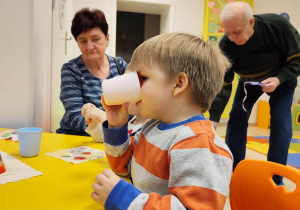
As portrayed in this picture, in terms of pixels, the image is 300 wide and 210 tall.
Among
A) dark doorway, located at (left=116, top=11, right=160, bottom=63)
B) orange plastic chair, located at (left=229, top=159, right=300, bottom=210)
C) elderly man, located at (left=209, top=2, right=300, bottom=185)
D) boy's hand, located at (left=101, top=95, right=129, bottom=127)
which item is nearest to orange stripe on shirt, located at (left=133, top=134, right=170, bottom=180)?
boy's hand, located at (left=101, top=95, right=129, bottom=127)

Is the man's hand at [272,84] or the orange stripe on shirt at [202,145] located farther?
the man's hand at [272,84]

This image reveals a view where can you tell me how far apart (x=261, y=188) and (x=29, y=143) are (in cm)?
69

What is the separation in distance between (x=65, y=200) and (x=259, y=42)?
1762 millimetres

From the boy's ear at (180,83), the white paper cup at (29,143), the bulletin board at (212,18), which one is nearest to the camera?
the boy's ear at (180,83)

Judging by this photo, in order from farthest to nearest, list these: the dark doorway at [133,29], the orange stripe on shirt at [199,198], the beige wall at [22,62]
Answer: the dark doorway at [133,29]
the beige wall at [22,62]
the orange stripe on shirt at [199,198]

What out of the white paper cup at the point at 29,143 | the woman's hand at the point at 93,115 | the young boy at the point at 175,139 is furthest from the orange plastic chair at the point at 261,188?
the white paper cup at the point at 29,143

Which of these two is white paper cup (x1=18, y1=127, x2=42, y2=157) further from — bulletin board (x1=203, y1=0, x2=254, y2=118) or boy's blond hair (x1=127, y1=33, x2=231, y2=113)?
bulletin board (x1=203, y1=0, x2=254, y2=118)

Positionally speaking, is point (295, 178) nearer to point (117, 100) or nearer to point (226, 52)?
point (117, 100)

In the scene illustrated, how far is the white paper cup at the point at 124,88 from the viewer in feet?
2.01

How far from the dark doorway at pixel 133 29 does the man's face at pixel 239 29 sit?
5.53 m

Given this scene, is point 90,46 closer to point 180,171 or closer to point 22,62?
point 22,62

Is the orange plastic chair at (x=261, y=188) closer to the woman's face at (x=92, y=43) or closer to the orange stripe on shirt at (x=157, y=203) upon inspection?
the orange stripe on shirt at (x=157, y=203)

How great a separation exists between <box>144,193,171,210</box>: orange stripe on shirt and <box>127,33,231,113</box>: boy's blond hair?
24 centimetres

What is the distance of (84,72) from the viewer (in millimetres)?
1484
